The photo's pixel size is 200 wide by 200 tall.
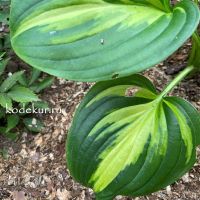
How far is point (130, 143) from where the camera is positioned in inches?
42.6

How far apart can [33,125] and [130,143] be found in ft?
1.72

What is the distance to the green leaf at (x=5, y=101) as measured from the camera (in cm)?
137

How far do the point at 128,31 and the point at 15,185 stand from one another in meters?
0.70

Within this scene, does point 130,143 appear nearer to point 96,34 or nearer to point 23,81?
point 96,34

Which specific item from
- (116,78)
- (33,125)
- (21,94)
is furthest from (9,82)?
(116,78)

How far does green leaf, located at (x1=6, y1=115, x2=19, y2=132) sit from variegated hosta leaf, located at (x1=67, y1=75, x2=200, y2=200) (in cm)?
41

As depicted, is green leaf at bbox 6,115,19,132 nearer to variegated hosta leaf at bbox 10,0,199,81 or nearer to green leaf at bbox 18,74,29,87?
green leaf at bbox 18,74,29,87

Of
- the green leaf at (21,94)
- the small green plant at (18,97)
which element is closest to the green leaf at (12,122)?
the small green plant at (18,97)

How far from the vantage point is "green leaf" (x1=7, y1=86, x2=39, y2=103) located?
4.57 feet

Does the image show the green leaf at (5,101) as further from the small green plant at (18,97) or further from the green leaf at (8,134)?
the green leaf at (8,134)

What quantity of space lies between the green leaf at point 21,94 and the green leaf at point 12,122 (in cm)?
10

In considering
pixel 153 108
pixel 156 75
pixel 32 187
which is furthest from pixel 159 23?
pixel 32 187

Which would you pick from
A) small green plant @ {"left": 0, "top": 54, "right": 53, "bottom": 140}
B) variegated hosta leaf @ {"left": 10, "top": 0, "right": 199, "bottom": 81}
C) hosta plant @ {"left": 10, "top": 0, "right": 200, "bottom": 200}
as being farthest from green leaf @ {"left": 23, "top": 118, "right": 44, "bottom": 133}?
variegated hosta leaf @ {"left": 10, "top": 0, "right": 199, "bottom": 81}

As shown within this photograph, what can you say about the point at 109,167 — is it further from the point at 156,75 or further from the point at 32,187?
the point at 156,75
